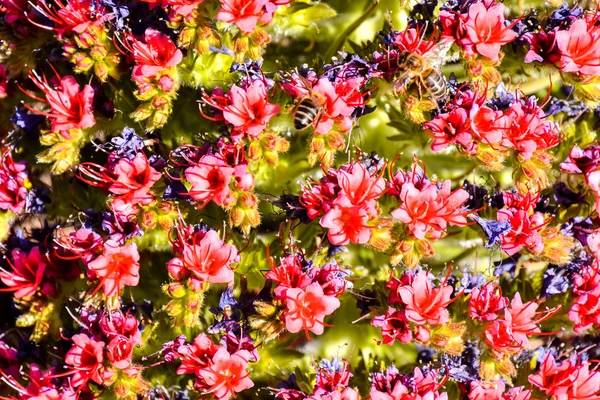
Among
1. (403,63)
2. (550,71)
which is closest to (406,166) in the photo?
(403,63)

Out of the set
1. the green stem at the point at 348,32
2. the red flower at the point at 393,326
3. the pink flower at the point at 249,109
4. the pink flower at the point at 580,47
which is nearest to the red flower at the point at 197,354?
the red flower at the point at 393,326

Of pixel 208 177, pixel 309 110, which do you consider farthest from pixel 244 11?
pixel 208 177

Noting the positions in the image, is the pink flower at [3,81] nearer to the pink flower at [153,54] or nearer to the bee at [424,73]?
the pink flower at [153,54]

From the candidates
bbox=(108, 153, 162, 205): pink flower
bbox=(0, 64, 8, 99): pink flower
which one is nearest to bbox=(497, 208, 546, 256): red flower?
bbox=(108, 153, 162, 205): pink flower

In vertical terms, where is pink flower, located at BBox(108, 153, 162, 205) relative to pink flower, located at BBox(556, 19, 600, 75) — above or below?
below

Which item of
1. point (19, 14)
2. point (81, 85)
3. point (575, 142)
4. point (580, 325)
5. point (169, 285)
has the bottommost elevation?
point (580, 325)

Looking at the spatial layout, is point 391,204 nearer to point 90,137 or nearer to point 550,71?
point 550,71

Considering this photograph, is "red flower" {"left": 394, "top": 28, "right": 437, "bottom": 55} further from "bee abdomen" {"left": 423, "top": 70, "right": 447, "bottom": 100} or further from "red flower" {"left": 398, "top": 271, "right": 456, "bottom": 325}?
"red flower" {"left": 398, "top": 271, "right": 456, "bottom": 325}
